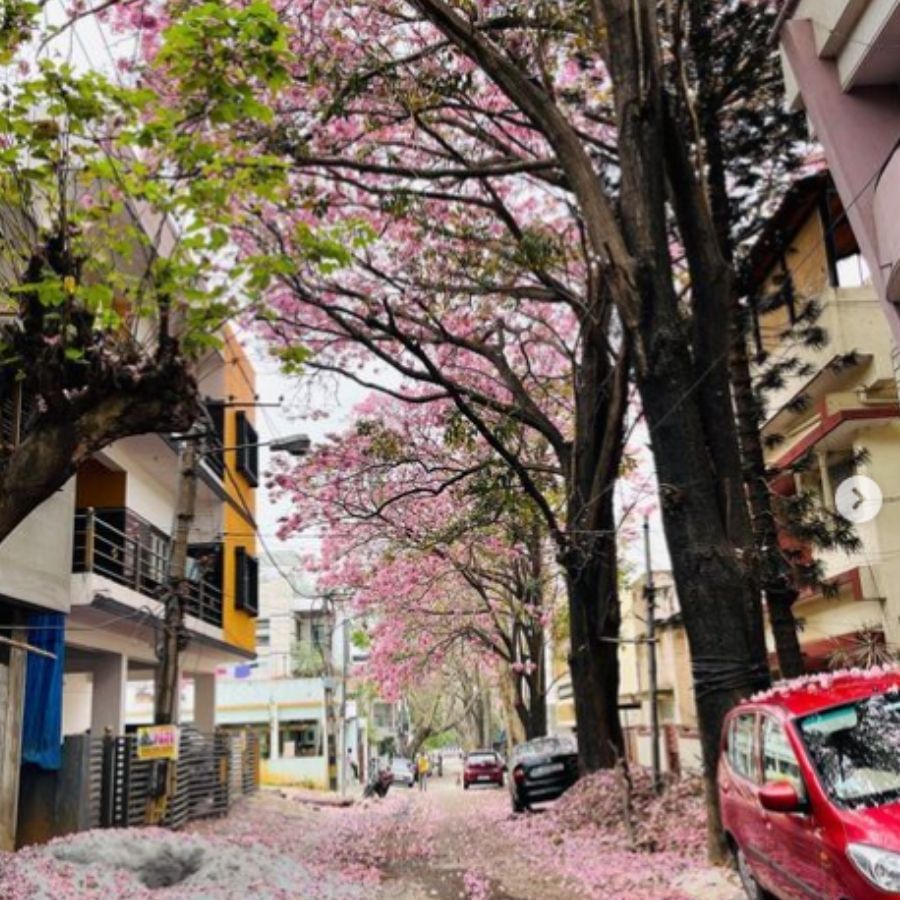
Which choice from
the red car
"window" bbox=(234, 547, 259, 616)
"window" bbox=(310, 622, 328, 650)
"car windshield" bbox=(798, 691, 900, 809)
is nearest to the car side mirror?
the red car

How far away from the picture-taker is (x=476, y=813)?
23062mm

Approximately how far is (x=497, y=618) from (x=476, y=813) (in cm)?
800

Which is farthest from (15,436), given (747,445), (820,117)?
(820,117)

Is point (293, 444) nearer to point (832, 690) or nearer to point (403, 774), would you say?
point (832, 690)

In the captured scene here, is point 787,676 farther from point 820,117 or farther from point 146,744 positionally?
point 146,744

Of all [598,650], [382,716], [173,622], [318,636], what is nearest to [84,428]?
[173,622]

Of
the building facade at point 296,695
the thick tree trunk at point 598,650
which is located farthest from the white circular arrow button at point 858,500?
the building facade at point 296,695

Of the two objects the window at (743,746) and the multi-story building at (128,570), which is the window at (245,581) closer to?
the multi-story building at (128,570)

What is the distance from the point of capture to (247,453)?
25.3 meters

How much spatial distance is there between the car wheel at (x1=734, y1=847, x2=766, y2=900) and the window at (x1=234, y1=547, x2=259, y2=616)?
18165 mm

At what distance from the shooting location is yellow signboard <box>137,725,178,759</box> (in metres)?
14.4

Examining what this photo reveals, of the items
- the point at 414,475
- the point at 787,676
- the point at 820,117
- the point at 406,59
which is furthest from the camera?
the point at 414,475

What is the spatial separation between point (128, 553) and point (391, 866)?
8172mm

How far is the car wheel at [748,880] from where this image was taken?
713 centimetres
